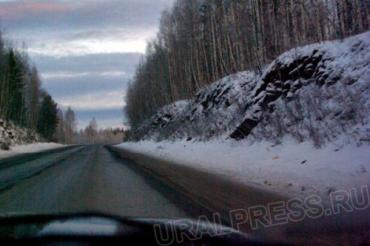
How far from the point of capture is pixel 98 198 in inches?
433

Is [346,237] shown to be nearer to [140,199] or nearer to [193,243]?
[193,243]

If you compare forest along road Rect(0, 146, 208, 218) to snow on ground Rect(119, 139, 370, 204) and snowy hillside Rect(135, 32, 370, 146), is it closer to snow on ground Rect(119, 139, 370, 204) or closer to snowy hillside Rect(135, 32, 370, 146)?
snow on ground Rect(119, 139, 370, 204)

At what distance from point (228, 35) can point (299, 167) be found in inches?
1538

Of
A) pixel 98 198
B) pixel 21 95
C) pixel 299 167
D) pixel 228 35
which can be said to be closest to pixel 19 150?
pixel 228 35

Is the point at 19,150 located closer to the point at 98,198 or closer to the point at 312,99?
the point at 312,99

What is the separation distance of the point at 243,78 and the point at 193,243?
97.3 ft

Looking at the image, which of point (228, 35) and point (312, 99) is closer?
point (312, 99)

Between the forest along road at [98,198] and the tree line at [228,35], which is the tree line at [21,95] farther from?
the forest along road at [98,198]

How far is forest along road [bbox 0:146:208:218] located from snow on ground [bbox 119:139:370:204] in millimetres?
1942

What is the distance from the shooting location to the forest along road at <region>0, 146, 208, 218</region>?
349 inches

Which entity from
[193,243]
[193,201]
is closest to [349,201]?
[193,201]

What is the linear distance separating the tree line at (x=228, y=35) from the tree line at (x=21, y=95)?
66.0ft

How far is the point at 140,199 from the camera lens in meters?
10.6

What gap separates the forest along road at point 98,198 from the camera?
8.88 meters
